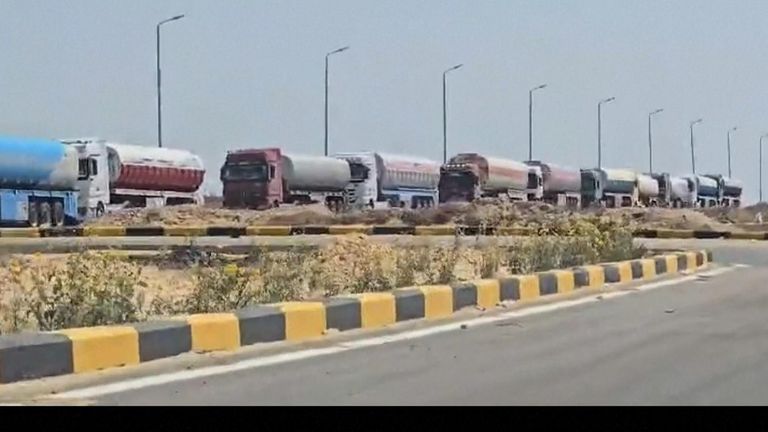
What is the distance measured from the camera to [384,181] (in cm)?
5688

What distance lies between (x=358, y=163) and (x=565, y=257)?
1437 inches

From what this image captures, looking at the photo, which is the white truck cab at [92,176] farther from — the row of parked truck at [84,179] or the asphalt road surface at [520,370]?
the asphalt road surface at [520,370]

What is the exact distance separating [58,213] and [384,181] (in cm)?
1905

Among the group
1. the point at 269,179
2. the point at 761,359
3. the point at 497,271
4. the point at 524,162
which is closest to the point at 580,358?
the point at 761,359

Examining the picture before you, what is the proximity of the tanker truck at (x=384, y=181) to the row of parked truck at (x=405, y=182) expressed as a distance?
0.05 m

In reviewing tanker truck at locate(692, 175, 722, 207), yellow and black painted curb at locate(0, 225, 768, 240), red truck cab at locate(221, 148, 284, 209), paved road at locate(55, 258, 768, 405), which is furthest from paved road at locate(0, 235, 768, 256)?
tanker truck at locate(692, 175, 722, 207)

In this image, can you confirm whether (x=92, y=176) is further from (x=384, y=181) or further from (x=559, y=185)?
(x=559, y=185)

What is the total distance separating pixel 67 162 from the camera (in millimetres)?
41375

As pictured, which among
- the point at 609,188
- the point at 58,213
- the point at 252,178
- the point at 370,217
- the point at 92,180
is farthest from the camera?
the point at 609,188

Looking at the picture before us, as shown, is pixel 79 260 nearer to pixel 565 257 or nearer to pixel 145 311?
pixel 145 311

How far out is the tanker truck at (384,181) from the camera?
56.1 meters

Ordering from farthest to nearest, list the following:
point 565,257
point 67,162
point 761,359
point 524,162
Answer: point 524,162 → point 67,162 → point 565,257 → point 761,359

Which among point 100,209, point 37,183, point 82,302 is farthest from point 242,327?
point 100,209

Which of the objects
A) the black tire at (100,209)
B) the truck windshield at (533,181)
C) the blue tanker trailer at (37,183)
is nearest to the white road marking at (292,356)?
the blue tanker trailer at (37,183)
